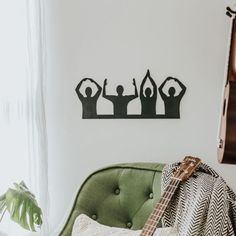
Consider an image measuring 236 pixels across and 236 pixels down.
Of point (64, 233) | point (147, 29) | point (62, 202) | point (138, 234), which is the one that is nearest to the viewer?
point (138, 234)

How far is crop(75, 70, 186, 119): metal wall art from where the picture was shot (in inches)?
74.3

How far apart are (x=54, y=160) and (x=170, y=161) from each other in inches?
23.0

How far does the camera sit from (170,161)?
1927 mm

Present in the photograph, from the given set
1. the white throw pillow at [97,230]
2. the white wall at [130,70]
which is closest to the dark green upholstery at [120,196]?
the white throw pillow at [97,230]

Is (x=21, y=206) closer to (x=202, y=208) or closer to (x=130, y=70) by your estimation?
(x=202, y=208)

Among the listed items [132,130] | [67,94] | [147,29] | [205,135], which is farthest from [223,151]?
[67,94]

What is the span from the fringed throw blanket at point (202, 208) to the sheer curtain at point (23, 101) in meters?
0.71

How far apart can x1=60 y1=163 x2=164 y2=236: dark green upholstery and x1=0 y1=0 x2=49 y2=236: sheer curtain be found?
1.03ft

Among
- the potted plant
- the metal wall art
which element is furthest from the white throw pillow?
the metal wall art

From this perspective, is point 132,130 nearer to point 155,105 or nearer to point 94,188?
point 155,105

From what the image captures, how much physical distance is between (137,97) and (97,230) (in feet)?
2.26

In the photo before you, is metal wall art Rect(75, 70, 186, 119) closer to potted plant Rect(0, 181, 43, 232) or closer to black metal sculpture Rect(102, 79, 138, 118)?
black metal sculpture Rect(102, 79, 138, 118)

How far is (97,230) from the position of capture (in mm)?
1508

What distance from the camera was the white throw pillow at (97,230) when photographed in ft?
4.75
